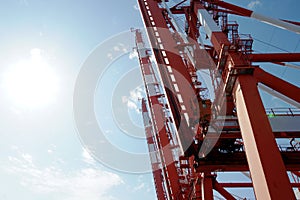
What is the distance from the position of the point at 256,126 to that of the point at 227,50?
111 inches

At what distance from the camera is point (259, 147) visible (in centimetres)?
656

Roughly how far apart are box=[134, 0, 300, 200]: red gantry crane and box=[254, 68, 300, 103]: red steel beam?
1.1 inches

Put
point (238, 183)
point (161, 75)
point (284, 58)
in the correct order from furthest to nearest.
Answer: point (238, 183), point (161, 75), point (284, 58)

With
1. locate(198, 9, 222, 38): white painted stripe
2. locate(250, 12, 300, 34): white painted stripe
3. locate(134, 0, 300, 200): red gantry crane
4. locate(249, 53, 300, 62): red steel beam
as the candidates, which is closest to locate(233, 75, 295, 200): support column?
locate(134, 0, 300, 200): red gantry crane

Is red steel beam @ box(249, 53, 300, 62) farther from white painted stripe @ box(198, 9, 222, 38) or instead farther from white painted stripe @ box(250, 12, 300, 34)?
white painted stripe @ box(198, 9, 222, 38)

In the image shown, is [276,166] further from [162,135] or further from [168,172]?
[162,135]

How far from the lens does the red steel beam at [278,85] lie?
810 cm

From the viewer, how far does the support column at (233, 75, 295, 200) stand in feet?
20.0

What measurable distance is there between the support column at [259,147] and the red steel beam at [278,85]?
3.17ft

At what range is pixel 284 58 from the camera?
940cm

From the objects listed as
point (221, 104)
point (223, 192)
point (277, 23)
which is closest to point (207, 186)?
point (223, 192)

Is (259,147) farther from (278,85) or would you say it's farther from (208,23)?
(208,23)

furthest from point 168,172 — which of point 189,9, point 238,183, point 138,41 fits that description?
point 138,41

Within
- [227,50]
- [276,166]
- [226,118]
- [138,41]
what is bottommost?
[276,166]
